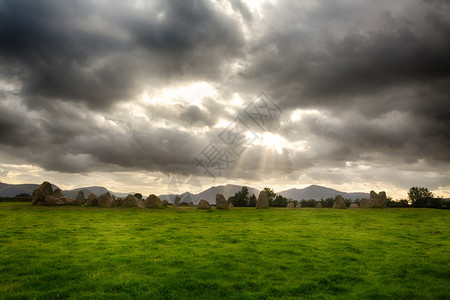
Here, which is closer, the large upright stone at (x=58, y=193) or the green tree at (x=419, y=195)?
the large upright stone at (x=58, y=193)

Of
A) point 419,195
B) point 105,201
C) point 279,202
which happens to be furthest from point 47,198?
point 419,195

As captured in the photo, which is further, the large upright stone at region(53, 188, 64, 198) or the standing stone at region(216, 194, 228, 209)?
the large upright stone at region(53, 188, 64, 198)

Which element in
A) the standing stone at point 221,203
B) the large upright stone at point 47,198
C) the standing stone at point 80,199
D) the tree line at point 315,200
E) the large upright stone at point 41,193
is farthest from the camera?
the tree line at point 315,200

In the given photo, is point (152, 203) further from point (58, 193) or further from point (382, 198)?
point (382, 198)

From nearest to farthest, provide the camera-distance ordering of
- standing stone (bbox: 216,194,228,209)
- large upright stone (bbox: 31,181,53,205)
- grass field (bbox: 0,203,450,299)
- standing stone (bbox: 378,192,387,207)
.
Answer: grass field (bbox: 0,203,450,299) < large upright stone (bbox: 31,181,53,205) < standing stone (bbox: 216,194,228,209) < standing stone (bbox: 378,192,387,207)

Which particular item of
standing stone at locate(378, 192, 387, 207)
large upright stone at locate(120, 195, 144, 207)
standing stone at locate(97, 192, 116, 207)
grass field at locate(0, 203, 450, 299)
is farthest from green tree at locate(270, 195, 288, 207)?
grass field at locate(0, 203, 450, 299)

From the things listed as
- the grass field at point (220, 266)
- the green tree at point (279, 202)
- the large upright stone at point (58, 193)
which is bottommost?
the grass field at point (220, 266)

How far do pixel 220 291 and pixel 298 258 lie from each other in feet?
18.2

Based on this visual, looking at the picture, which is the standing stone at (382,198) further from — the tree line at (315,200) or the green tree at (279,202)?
the green tree at (279,202)

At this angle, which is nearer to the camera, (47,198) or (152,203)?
(47,198)

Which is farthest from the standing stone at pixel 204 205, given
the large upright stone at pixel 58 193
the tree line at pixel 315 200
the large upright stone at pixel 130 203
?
the large upright stone at pixel 58 193

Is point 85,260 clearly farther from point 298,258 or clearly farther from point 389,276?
point 389,276

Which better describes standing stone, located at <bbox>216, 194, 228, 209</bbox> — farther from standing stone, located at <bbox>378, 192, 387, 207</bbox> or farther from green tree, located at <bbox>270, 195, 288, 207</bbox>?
green tree, located at <bbox>270, 195, 288, 207</bbox>

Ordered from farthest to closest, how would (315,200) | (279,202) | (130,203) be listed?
(279,202)
(315,200)
(130,203)
